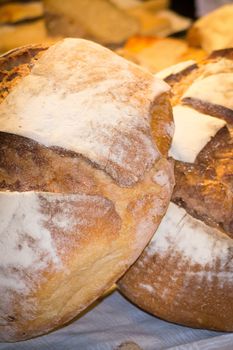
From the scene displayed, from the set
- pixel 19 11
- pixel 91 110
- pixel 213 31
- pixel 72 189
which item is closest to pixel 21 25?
pixel 19 11

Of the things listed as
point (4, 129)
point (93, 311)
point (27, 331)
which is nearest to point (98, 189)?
point (4, 129)

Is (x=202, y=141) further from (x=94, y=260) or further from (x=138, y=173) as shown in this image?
(x=94, y=260)

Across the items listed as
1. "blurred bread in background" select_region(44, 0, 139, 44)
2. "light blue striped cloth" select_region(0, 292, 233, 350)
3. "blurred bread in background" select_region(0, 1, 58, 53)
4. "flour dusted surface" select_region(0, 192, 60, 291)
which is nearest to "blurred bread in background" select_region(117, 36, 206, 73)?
"blurred bread in background" select_region(44, 0, 139, 44)

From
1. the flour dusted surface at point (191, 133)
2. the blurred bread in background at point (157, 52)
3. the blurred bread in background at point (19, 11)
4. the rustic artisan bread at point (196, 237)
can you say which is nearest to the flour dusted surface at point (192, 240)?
the rustic artisan bread at point (196, 237)

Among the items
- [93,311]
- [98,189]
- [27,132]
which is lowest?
[93,311]

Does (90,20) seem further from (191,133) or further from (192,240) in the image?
(192,240)

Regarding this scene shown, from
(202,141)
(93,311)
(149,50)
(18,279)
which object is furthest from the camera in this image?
(149,50)
